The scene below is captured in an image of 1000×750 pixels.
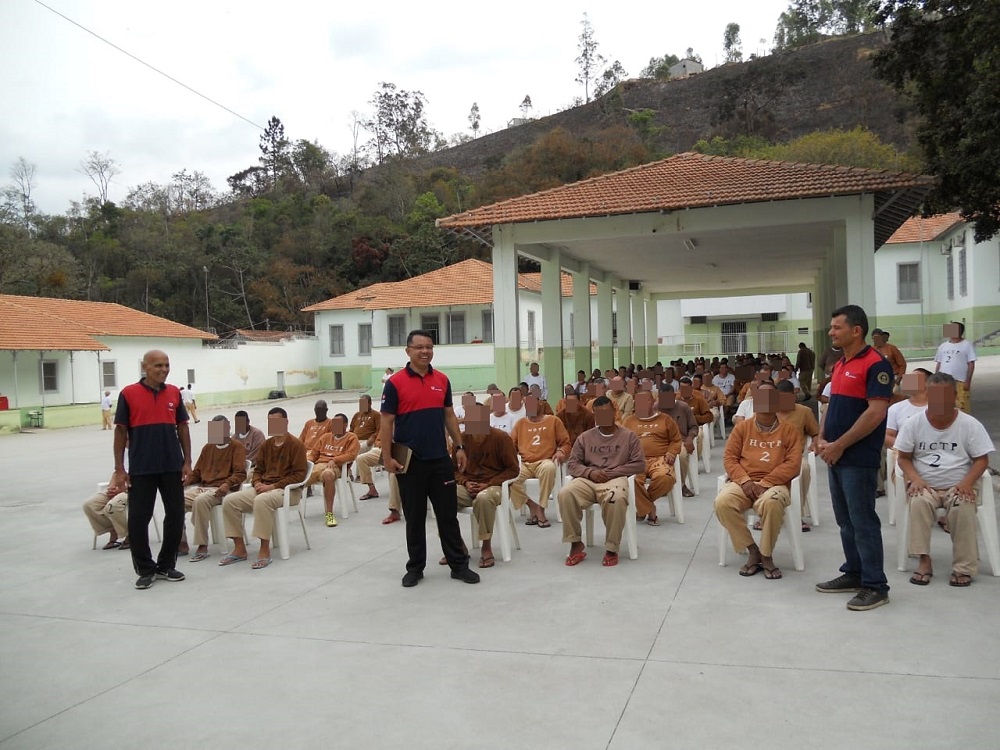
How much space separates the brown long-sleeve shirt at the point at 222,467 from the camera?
6879 millimetres

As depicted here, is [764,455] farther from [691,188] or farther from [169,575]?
[691,188]

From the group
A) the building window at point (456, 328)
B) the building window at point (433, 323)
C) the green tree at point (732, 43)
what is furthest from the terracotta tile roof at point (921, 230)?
the green tree at point (732, 43)

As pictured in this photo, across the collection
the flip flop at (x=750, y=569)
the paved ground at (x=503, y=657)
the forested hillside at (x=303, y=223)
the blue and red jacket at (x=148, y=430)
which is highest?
the forested hillside at (x=303, y=223)

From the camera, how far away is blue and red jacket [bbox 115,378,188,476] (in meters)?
5.95

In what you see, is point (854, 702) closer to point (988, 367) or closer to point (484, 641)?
point (484, 641)

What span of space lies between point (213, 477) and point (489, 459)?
8.30 ft

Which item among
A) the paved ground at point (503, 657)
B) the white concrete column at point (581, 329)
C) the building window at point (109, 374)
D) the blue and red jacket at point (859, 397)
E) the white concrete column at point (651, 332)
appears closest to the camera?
the paved ground at point (503, 657)

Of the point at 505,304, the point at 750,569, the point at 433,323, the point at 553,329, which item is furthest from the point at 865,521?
the point at 433,323

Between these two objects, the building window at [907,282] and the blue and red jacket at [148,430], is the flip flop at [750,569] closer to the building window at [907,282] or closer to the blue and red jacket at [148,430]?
the blue and red jacket at [148,430]

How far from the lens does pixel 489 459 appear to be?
20.8 feet

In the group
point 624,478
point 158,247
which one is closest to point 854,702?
point 624,478

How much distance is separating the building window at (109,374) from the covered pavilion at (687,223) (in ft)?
66.6

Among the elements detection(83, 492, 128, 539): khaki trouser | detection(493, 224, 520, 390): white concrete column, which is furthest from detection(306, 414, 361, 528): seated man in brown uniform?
detection(493, 224, 520, 390): white concrete column

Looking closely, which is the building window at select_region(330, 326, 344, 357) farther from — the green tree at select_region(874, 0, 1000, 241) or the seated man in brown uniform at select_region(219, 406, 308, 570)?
the seated man in brown uniform at select_region(219, 406, 308, 570)
